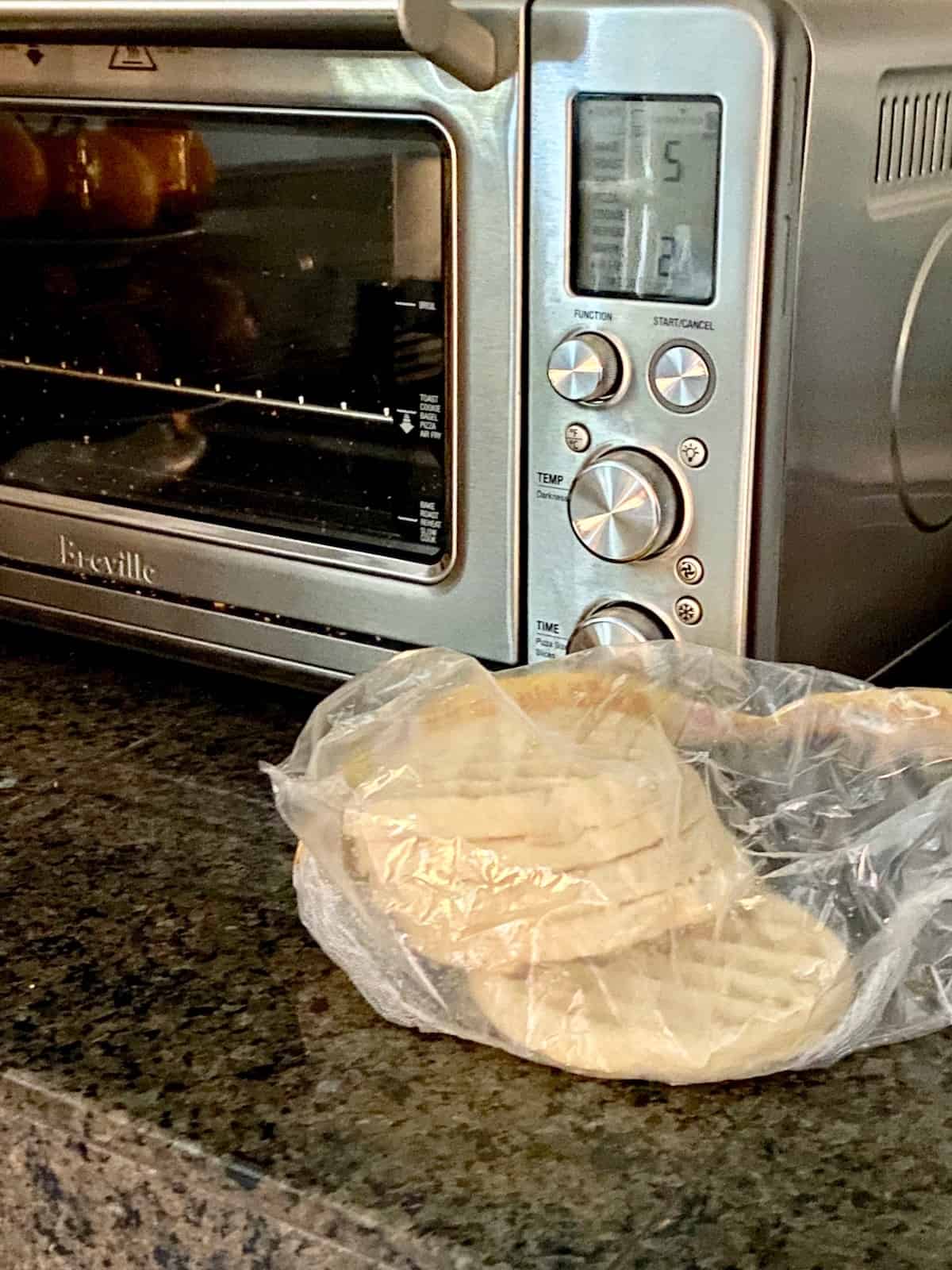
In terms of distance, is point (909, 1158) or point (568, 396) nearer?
point (909, 1158)

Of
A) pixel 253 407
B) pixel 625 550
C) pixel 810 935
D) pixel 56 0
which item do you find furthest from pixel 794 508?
pixel 56 0

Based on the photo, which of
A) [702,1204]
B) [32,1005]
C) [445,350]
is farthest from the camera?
[445,350]

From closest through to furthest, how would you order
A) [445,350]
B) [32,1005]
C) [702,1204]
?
[702,1204]
[32,1005]
[445,350]

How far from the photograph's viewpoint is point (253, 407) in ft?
2.55

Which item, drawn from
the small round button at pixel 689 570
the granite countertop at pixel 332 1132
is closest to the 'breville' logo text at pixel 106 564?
the granite countertop at pixel 332 1132

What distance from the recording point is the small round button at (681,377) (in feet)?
2.01

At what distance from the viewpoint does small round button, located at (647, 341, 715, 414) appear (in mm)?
613

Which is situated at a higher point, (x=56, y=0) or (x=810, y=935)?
(x=56, y=0)

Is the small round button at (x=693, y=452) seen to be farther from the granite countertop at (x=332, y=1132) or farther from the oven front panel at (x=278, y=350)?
the granite countertop at (x=332, y=1132)

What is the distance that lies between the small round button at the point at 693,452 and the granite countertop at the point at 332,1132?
0.24 metres

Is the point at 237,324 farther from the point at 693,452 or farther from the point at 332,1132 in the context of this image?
the point at 332,1132

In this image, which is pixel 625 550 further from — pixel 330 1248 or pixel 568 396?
pixel 330 1248

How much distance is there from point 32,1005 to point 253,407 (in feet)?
1.07

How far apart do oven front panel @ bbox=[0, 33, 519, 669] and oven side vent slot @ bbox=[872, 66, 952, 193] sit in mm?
151
